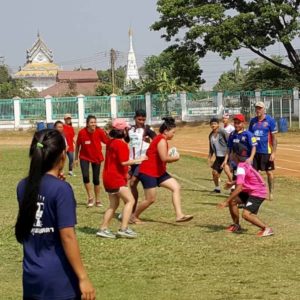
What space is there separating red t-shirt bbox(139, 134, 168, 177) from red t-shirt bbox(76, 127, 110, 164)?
8.34ft

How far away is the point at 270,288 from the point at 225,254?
1.66m

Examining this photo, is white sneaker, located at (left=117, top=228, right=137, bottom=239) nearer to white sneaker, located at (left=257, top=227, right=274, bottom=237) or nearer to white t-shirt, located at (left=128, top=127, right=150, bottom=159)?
white sneaker, located at (left=257, top=227, right=274, bottom=237)

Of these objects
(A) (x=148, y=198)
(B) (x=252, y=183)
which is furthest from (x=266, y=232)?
(A) (x=148, y=198)

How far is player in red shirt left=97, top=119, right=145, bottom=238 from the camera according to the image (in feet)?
31.3

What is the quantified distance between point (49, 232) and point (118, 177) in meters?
5.63

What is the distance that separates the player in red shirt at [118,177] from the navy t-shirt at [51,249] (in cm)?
553

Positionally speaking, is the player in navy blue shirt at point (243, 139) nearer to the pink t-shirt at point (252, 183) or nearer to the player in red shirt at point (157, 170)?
the player in red shirt at point (157, 170)

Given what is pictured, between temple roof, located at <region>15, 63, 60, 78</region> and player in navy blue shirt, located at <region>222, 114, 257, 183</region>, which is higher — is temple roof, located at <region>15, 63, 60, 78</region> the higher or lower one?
the higher one

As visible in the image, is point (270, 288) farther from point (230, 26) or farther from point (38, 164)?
point (230, 26)

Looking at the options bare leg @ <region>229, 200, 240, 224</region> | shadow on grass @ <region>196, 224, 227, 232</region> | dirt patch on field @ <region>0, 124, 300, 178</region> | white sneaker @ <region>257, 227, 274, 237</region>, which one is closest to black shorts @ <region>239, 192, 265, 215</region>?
bare leg @ <region>229, 200, 240, 224</region>

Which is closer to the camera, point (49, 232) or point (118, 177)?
point (49, 232)

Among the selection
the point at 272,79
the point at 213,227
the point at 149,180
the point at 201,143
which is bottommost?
the point at 201,143

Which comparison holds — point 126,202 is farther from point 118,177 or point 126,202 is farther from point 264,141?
point 264,141

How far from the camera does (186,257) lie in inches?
331
